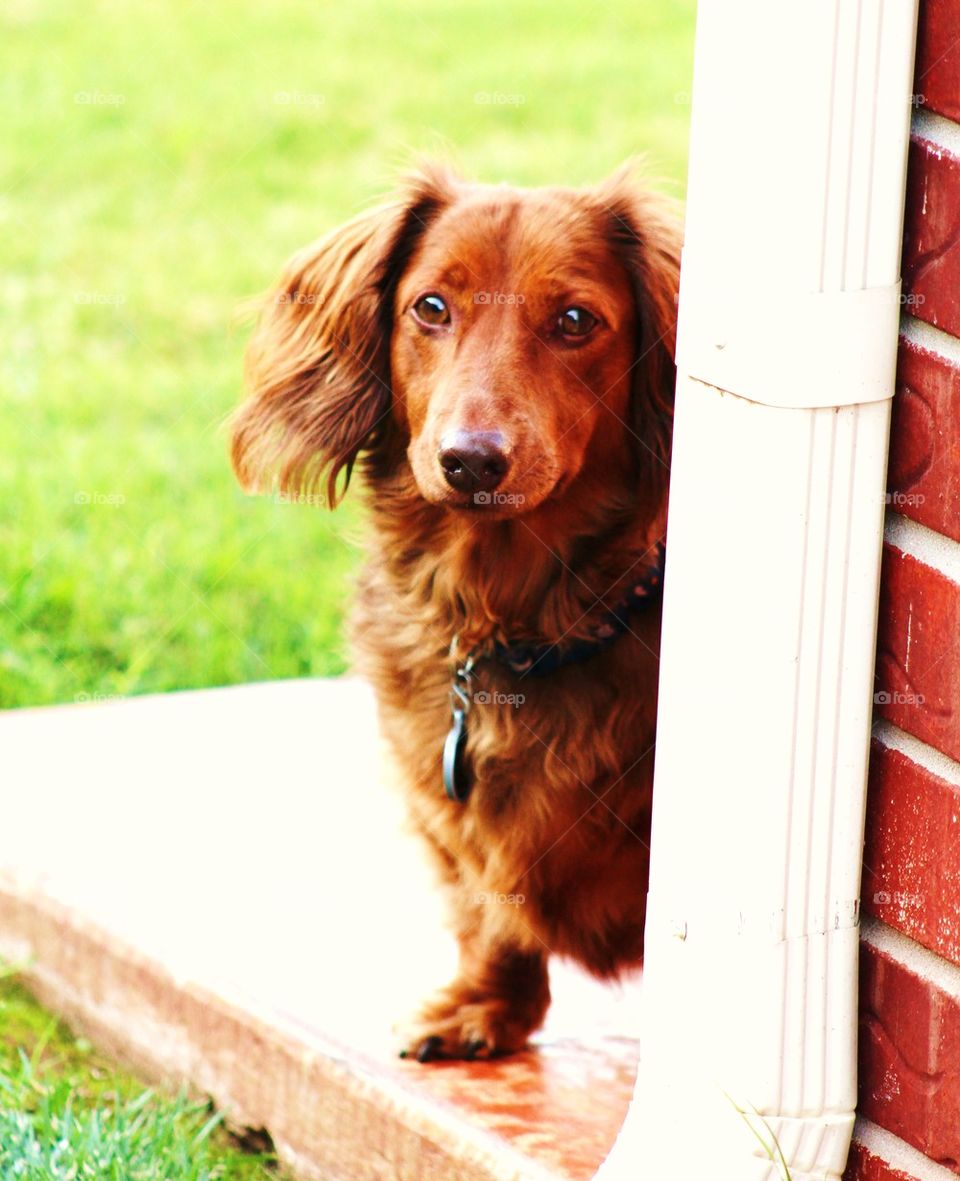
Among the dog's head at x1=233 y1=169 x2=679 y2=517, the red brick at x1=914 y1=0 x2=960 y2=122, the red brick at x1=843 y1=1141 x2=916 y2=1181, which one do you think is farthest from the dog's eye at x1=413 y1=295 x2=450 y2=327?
the red brick at x1=843 y1=1141 x2=916 y2=1181

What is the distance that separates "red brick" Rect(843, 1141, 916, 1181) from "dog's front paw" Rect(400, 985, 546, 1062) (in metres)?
0.77

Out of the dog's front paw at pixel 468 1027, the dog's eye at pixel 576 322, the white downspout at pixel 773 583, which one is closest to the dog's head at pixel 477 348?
the dog's eye at pixel 576 322

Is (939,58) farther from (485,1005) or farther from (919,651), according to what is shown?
(485,1005)

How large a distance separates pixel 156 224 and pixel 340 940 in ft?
14.7

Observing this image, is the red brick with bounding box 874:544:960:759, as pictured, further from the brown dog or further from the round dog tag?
the round dog tag

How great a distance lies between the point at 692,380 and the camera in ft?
5.21

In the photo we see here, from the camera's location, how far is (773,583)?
1.54 metres

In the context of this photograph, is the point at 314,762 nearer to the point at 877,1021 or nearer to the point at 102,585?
the point at 102,585

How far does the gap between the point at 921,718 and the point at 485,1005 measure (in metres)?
1.08

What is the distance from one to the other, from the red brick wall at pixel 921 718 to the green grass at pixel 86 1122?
A: 949mm

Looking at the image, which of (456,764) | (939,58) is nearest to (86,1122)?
(456,764)

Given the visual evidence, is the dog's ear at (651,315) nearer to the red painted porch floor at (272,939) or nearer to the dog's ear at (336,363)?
the dog's ear at (336,363)

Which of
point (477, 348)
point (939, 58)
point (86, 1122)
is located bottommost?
point (86, 1122)

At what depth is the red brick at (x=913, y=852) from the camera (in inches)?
60.1
